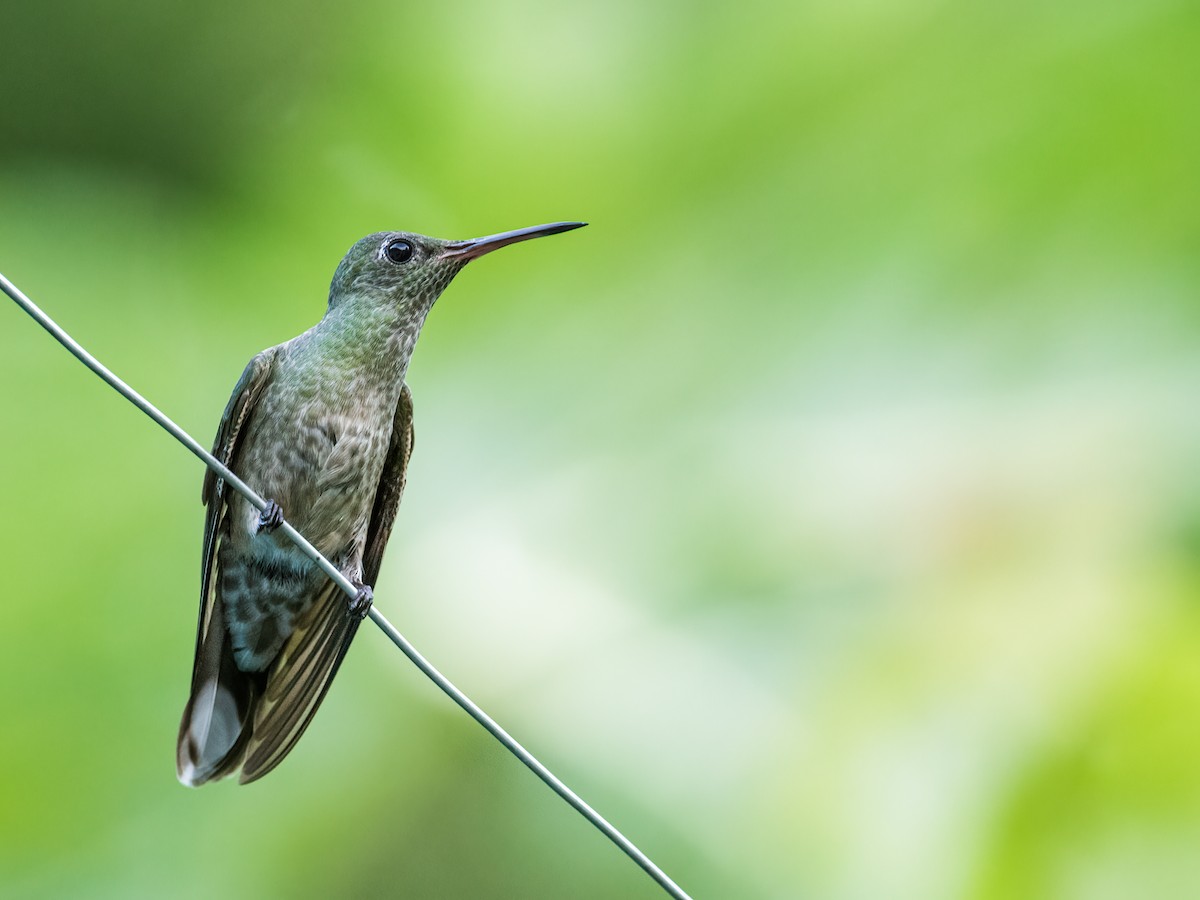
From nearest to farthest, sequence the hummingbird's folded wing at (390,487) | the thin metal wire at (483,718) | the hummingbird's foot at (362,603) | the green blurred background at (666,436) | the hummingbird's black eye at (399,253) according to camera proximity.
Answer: the thin metal wire at (483,718), the hummingbird's foot at (362,603), the hummingbird's black eye at (399,253), the hummingbird's folded wing at (390,487), the green blurred background at (666,436)

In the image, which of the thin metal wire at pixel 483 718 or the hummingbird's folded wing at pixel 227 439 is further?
the hummingbird's folded wing at pixel 227 439

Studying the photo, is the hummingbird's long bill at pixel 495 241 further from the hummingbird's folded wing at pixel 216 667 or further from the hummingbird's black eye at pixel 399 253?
the hummingbird's folded wing at pixel 216 667

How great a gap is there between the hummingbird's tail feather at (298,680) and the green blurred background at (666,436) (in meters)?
2.17

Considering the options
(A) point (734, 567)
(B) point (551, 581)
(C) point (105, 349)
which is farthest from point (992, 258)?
(C) point (105, 349)

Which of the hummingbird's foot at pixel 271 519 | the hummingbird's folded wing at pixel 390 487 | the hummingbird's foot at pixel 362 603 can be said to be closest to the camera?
the hummingbird's foot at pixel 271 519

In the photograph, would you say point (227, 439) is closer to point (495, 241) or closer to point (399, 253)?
point (399, 253)

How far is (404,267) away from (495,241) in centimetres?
20

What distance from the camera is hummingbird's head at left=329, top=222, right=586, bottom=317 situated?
7.91 feet

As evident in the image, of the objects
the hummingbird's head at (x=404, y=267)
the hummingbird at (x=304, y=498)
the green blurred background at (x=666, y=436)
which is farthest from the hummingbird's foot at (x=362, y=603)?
the green blurred background at (x=666, y=436)

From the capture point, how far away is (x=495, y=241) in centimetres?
238

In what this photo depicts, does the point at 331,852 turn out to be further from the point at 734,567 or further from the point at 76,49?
the point at 76,49

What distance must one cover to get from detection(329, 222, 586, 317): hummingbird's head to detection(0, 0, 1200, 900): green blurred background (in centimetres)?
258

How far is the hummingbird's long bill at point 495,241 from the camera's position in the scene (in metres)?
2.27

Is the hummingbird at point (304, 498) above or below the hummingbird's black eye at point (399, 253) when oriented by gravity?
below
